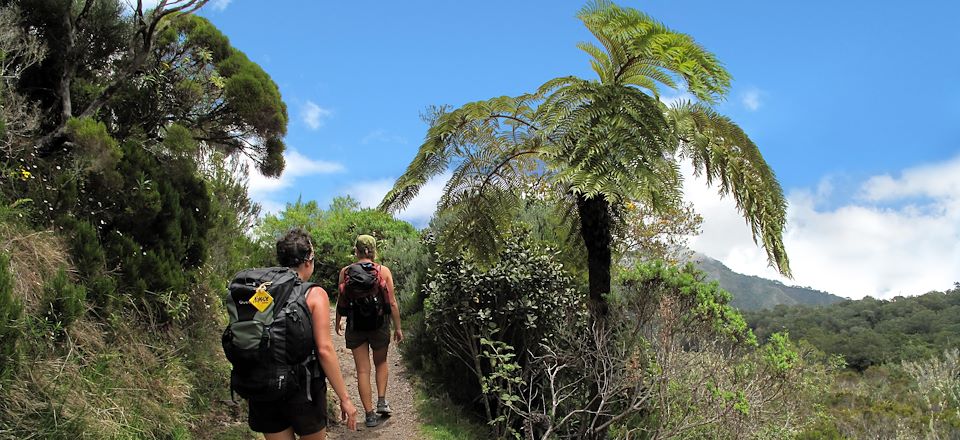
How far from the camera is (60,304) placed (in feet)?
13.6

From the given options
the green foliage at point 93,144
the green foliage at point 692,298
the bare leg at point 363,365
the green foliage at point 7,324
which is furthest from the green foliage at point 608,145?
the green foliage at point 7,324

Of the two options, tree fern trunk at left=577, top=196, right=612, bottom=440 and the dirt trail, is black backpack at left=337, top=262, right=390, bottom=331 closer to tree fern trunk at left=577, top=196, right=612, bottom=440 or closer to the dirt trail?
the dirt trail

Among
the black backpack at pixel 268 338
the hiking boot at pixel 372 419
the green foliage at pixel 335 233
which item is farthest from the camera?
the green foliage at pixel 335 233

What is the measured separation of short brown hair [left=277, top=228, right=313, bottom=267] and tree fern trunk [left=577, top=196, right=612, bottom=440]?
358 cm

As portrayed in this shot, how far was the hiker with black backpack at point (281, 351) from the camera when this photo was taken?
2984 mm

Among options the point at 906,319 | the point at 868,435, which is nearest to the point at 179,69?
the point at 868,435

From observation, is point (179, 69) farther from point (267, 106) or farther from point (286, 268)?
point (286, 268)

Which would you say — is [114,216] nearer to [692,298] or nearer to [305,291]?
[305,291]

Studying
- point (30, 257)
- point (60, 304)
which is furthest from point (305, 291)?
point (30, 257)

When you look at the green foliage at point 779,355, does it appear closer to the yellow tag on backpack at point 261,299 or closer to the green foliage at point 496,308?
the green foliage at point 496,308

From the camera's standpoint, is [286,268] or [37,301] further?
[37,301]

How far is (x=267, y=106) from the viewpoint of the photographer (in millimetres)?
6961

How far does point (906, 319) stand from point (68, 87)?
222 ft

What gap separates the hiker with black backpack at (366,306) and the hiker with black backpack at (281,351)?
199 centimetres
